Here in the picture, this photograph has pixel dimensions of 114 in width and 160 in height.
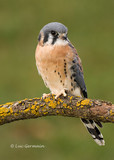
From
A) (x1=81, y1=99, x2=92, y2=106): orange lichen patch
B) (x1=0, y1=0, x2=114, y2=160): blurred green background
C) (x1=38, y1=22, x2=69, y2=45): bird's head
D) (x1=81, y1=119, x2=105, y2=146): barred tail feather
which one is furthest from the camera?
(x1=0, y1=0, x2=114, y2=160): blurred green background

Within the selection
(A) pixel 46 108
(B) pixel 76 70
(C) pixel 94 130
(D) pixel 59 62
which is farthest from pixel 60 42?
(C) pixel 94 130

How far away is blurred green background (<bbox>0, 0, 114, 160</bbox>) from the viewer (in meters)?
8.00

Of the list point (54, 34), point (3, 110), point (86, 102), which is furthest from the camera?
point (54, 34)

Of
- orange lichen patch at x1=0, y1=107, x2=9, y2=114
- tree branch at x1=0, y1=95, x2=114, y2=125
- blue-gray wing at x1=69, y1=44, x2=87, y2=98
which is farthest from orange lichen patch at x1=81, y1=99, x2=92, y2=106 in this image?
blue-gray wing at x1=69, y1=44, x2=87, y2=98

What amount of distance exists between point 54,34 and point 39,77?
146 inches

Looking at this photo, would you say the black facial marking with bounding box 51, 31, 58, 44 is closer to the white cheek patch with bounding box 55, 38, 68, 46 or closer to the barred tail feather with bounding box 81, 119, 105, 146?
the white cheek patch with bounding box 55, 38, 68, 46

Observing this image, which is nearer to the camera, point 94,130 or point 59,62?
point 59,62

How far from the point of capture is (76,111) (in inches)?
206

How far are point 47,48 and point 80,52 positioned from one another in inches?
164

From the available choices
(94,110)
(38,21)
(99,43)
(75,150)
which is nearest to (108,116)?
(94,110)

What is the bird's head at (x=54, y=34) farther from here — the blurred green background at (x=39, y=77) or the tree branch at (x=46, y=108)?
the blurred green background at (x=39, y=77)

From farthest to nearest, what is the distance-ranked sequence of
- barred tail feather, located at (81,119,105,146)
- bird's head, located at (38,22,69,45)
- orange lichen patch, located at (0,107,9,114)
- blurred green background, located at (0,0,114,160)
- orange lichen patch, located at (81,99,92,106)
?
1. blurred green background, located at (0,0,114,160)
2. barred tail feather, located at (81,119,105,146)
3. bird's head, located at (38,22,69,45)
4. orange lichen patch, located at (0,107,9,114)
5. orange lichen patch, located at (81,99,92,106)

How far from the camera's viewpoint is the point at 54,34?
19.2ft

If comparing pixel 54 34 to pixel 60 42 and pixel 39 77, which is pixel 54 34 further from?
pixel 39 77
